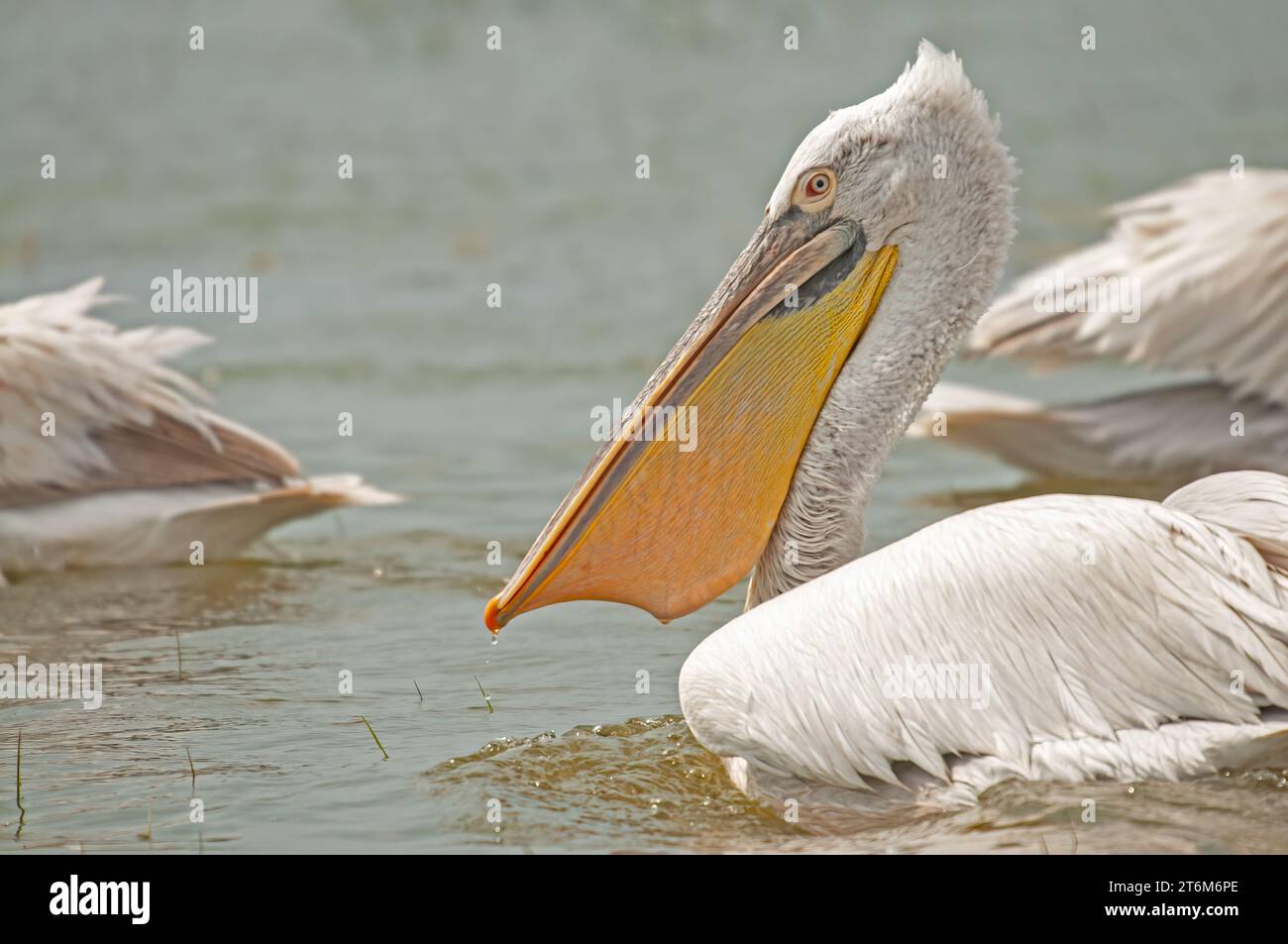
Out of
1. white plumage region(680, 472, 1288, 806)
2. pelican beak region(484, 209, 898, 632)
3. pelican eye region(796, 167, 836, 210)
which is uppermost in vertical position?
pelican eye region(796, 167, 836, 210)

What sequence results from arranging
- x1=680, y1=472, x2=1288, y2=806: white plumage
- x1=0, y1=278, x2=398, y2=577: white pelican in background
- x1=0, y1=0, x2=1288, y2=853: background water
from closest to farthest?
x1=680, y1=472, x2=1288, y2=806: white plumage, x1=0, y1=0, x2=1288, y2=853: background water, x1=0, y1=278, x2=398, y2=577: white pelican in background

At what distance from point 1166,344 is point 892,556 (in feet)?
10.5

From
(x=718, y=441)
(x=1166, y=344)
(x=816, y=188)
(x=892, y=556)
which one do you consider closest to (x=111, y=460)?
(x=718, y=441)

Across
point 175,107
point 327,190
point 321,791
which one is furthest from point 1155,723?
point 175,107

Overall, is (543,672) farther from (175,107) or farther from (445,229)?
(175,107)

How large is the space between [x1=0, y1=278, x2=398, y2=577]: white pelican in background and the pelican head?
2.36 meters

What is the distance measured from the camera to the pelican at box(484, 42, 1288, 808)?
10.7ft

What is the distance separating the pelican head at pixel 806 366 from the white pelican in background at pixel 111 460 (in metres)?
2.36

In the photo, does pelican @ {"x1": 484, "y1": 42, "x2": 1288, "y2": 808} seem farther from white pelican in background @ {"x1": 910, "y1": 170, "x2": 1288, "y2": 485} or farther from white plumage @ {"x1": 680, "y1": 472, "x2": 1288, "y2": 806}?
white pelican in background @ {"x1": 910, "y1": 170, "x2": 1288, "y2": 485}

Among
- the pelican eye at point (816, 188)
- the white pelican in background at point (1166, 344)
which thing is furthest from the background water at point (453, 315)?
the pelican eye at point (816, 188)

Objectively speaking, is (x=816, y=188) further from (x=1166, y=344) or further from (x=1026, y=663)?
(x=1166, y=344)

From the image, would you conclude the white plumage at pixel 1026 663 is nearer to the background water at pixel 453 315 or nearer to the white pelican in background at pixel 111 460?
the background water at pixel 453 315

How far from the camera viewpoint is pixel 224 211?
13531 mm

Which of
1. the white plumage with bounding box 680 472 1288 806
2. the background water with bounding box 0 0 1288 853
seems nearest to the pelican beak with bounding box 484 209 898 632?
the background water with bounding box 0 0 1288 853
